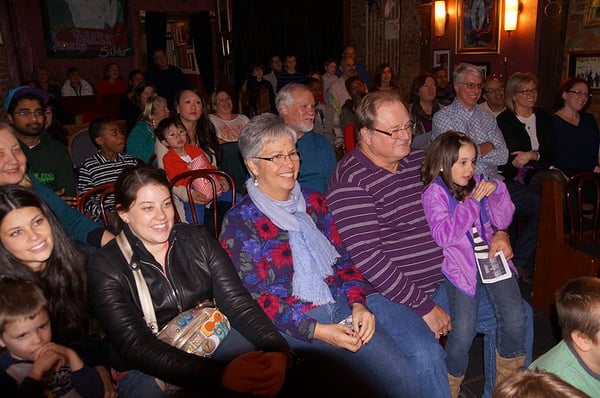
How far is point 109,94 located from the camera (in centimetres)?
927

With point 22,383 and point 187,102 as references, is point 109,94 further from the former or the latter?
point 22,383

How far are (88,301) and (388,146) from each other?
138 cm

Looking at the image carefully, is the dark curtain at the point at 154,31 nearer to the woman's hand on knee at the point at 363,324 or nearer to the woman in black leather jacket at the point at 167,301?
the woman in black leather jacket at the point at 167,301

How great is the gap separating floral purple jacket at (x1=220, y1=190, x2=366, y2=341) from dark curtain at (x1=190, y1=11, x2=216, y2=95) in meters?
9.13

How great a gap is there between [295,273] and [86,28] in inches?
373

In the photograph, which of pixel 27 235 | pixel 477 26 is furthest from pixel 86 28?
pixel 27 235

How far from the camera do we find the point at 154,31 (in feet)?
33.0

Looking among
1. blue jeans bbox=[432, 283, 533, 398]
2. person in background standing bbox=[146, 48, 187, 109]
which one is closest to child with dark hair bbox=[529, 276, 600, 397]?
blue jeans bbox=[432, 283, 533, 398]

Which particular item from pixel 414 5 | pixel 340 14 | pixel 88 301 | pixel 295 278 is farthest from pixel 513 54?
pixel 88 301

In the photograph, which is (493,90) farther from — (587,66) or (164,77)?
(164,77)

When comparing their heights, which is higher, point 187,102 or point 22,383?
point 187,102

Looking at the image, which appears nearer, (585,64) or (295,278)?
(295,278)

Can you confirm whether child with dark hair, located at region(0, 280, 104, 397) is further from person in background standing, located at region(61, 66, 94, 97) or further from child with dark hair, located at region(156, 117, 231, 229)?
person in background standing, located at region(61, 66, 94, 97)

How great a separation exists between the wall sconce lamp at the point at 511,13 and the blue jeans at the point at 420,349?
19.9 feet
